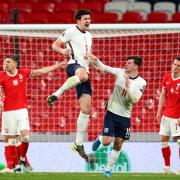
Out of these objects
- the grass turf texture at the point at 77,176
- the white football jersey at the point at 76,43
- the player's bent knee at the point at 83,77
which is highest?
the white football jersey at the point at 76,43

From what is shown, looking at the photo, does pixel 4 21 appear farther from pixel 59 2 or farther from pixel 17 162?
pixel 17 162

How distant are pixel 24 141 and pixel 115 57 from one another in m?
2.89

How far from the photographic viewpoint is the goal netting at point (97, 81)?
17.4 metres

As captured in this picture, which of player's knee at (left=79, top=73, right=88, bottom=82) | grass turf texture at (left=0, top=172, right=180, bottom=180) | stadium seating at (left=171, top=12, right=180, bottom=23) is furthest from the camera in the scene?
stadium seating at (left=171, top=12, right=180, bottom=23)

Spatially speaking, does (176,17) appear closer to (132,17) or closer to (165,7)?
(132,17)

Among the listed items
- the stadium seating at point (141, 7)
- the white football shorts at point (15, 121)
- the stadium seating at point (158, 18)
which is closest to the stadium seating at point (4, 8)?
the stadium seating at point (141, 7)

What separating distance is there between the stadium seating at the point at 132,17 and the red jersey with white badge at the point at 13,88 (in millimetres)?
5363

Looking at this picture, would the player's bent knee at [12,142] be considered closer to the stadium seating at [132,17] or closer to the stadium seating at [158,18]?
the stadium seating at [132,17]

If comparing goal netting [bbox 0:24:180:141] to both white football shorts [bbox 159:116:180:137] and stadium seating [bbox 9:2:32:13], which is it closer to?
white football shorts [bbox 159:116:180:137]

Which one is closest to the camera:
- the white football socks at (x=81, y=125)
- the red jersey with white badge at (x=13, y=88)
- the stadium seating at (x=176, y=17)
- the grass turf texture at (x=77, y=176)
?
the grass turf texture at (x=77, y=176)

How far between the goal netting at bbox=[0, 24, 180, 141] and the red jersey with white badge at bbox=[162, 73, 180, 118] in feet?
4.83

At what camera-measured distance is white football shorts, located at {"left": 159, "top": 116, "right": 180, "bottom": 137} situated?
15742 millimetres

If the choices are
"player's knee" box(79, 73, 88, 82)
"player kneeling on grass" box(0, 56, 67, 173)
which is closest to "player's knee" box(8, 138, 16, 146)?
"player kneeling on grass" box(0, 56, 67, 173)

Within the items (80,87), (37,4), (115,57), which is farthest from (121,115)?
(37,4)
